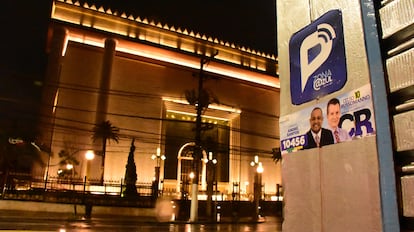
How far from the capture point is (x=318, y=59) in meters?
3.80

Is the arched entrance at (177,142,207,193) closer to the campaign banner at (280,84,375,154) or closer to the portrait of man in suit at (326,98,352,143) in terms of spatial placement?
the campaign banner at (280,84,375,154)

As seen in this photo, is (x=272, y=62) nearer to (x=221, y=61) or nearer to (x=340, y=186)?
(x=221, y=61)

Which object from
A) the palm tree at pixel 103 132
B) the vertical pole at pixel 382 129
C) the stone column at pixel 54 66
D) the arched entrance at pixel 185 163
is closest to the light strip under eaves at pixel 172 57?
the stone column at pixel 54 66

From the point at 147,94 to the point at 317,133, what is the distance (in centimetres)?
4720

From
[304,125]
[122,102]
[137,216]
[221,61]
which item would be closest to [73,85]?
[122,102]

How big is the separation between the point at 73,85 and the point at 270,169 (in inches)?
1217

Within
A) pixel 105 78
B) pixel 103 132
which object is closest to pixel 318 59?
pixel 103 132

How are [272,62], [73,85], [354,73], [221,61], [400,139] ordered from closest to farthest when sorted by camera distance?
[400,139], [354,73], [73,85], [221,61], [272,62]

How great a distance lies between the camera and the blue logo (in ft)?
11.6

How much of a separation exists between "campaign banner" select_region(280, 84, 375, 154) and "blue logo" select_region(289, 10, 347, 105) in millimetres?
164

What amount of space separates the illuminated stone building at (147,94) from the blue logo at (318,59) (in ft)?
120

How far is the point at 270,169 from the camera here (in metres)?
56.4

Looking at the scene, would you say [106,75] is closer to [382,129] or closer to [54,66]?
[54,66]

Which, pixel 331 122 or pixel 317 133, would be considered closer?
pixel 331 122
